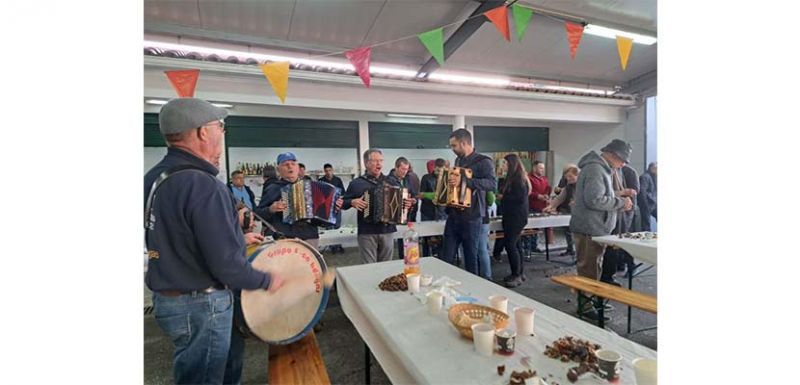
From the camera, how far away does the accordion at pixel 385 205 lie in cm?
264

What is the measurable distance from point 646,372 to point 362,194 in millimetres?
2283

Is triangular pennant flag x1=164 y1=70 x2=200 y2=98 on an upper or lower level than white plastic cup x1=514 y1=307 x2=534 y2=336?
upper

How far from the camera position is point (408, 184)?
4398 millimetres

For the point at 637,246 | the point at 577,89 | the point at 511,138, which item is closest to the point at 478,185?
the point at 637,246

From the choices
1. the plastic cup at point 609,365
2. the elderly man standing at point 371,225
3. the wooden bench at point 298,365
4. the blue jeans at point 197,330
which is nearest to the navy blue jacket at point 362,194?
the elderly man standing at point 371,225

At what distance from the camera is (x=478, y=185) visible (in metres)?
2.76

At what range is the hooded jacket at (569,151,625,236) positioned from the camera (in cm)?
241

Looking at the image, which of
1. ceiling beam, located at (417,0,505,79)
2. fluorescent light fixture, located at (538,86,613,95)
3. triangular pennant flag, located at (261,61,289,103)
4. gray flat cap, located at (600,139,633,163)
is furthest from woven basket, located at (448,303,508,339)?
fluorescent light fixture, located at (538,86,613,95)

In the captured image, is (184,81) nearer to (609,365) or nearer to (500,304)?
(500,304)

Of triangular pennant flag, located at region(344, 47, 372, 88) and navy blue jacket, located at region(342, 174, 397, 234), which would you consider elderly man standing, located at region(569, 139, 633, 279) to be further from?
triangular pennant flag, located at region(344, 47, 372, 88)
